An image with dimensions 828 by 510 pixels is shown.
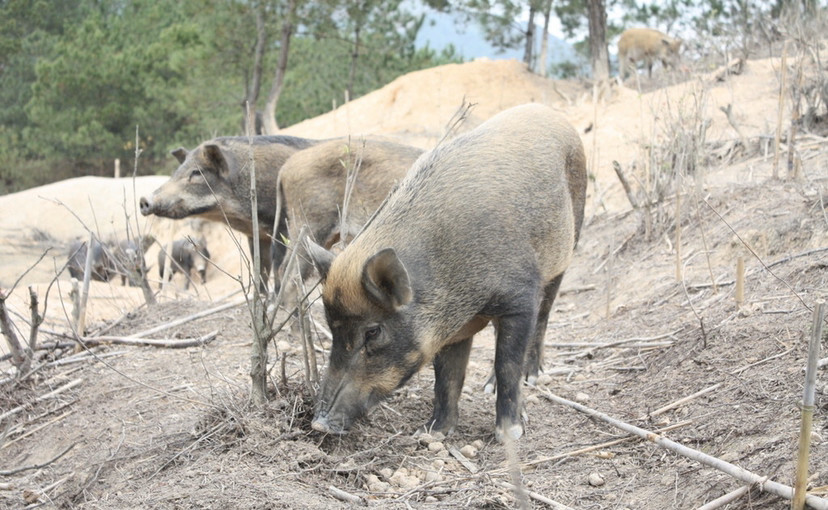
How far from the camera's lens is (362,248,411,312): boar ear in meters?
4.00

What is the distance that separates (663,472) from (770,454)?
1.69ft

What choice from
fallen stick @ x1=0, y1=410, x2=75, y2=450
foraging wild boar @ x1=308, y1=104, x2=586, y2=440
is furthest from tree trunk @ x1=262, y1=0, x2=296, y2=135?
foraging wild boar @ x1=308, y1=104, x2=586, y2=440

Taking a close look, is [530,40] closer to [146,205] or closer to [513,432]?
[146,205]

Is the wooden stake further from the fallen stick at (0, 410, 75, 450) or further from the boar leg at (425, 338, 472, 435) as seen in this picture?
the fallen stick at (0, 410, 75, 450)

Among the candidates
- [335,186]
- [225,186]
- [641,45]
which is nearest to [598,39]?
[641,45]

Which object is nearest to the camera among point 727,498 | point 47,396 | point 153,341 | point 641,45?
point 727,498

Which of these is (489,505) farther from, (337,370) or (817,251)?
(817,251)

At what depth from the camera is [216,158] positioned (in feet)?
26.9

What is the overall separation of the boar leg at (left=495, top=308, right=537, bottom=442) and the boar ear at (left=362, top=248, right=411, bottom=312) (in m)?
0.64

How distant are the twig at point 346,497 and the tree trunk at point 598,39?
14.9 m

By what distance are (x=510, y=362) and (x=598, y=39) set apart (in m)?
14.5

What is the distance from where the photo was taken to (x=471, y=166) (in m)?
4.84

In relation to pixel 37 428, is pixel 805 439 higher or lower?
higher

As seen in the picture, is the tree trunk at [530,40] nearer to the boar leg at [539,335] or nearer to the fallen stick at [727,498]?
the boar leg at [539,335]
